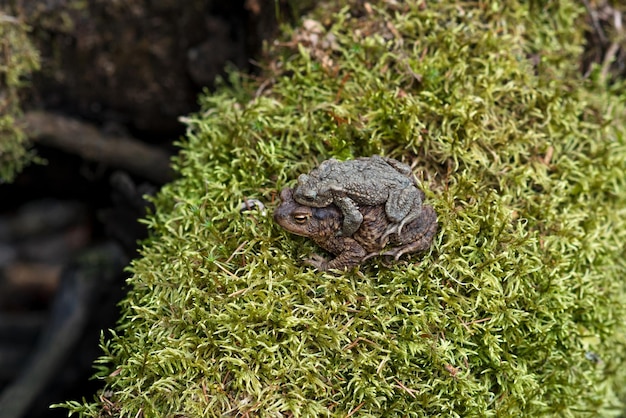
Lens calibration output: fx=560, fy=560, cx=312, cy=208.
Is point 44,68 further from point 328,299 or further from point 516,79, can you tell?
point 516,79

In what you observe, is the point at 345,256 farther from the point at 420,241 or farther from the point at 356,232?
the point at 420,241

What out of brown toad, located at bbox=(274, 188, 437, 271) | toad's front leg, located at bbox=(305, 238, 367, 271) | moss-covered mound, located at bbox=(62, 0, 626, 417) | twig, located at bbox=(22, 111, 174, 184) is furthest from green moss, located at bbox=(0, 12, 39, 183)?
toad's front leg, located at bbox=(305, 238, 367, 271)

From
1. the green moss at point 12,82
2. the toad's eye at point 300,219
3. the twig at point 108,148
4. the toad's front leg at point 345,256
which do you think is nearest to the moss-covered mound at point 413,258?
the toad's front leg at point 345,256

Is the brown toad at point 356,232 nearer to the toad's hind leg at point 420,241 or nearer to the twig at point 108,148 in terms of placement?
the toad's hind leg at point 420,241

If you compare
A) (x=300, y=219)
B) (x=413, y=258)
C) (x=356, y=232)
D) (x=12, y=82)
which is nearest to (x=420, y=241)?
(x=413, y=258)

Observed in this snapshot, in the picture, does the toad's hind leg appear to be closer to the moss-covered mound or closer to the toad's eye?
the moss-covered mound

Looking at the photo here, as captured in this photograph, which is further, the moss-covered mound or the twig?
the twig
